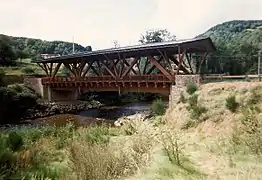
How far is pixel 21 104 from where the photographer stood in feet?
99.5

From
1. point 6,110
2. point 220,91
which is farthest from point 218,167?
point 6,110

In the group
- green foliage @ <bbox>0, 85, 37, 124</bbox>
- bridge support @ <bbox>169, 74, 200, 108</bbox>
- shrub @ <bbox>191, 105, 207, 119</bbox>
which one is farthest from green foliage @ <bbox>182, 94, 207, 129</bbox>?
green foliage @ <bbox>0, 85, 37, 124</bbox>

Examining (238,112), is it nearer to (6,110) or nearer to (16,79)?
(6,110)

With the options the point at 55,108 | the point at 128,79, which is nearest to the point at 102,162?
the point at 128,79

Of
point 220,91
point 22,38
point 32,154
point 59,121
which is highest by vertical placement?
point 22,38

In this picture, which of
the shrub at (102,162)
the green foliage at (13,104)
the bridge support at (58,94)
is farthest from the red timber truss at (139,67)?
the shrub at (102,162)

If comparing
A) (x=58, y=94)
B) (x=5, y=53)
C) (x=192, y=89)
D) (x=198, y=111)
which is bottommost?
(x=58, y=94)

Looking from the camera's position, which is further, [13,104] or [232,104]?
[13,104]

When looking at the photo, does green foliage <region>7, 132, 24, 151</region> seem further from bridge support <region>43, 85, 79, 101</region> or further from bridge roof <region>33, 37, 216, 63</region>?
bridge support <region>43, 85, 79, 101</region>

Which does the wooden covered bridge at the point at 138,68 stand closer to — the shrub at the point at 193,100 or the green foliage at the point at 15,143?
the shrub at the point at 193,100

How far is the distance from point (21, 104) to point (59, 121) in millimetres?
5328

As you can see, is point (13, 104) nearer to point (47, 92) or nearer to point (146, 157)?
point (47, 92)

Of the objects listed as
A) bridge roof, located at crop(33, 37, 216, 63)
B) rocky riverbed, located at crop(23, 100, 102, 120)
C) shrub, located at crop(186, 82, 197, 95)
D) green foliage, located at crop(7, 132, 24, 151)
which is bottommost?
rocky riverbed, located at crop(23, 100, 102, 120)

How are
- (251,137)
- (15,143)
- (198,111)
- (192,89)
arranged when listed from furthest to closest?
(192,89)
(198,111)
(15,143)
(251,137)
